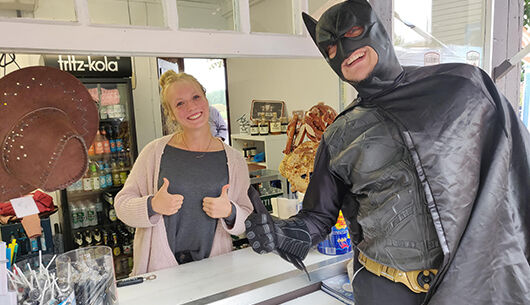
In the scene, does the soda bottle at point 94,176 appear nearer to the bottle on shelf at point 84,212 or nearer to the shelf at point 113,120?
the bottle on shelf at point 84,212

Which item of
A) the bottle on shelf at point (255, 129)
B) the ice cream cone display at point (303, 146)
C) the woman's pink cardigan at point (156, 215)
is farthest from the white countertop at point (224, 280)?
the bottle on shelf at point (255, 129)

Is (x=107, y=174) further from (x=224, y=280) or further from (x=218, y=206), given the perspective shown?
(x=224, y=280)

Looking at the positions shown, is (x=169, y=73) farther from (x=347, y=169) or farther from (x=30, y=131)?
(x=347, y=169)

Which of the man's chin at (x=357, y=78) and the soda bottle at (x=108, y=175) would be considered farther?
the soda bottle at (x=108, y=175)

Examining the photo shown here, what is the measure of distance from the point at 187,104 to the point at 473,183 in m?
1.23

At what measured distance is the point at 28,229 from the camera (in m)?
1.32

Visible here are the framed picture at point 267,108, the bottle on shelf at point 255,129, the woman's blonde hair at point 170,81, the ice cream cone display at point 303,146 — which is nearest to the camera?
the ice cream cone display at point 303,146

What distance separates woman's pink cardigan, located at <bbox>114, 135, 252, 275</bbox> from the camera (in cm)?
162

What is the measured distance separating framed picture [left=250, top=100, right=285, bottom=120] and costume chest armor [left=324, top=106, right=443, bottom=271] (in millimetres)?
2977

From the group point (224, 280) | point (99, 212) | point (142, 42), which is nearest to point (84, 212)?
point (99, 212)

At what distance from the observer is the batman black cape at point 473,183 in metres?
0.89

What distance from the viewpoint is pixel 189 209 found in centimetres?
172

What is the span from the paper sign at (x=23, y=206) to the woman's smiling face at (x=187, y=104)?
0.76 meters

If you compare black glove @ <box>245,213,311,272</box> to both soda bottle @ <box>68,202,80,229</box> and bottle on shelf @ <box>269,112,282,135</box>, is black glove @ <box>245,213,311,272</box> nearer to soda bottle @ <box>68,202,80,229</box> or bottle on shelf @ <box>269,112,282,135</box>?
bottle on shelf @ <box>269,112,282,135</box>
